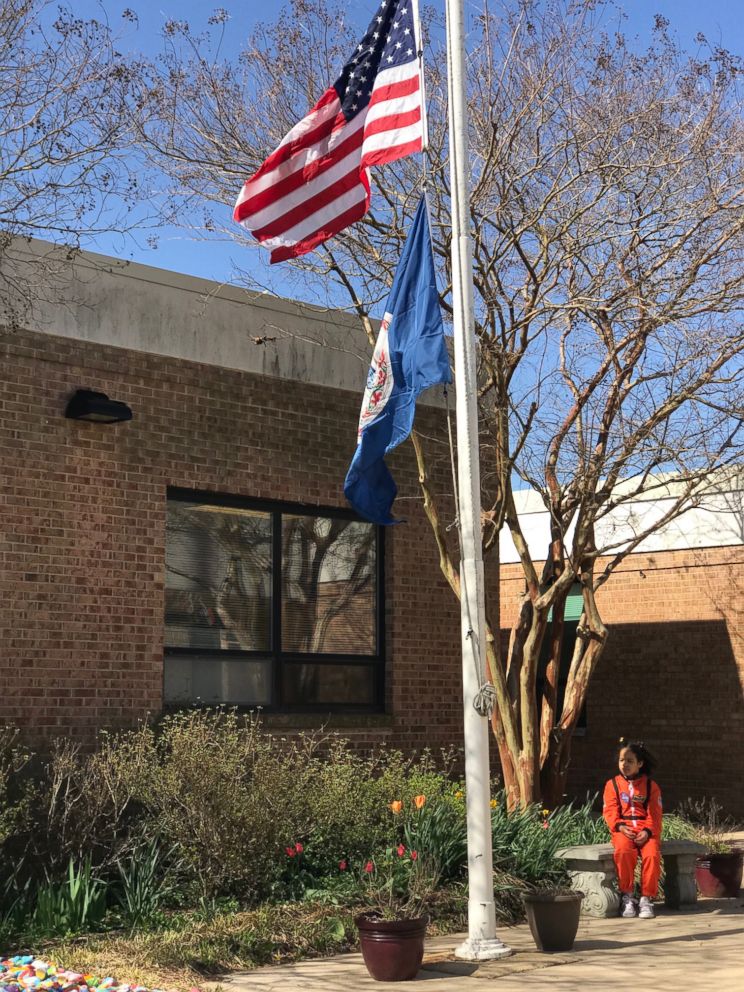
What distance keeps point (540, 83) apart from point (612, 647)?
10.2m

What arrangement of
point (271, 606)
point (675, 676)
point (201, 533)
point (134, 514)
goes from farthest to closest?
point (675, 676), point (271, 606), point (201, 533), point (134, 514)

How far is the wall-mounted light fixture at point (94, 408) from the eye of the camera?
12.0m

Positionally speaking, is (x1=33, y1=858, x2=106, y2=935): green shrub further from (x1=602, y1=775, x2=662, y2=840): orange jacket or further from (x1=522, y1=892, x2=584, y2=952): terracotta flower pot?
(x1=602, y1=775, x2=662, y2=840): orange jacket

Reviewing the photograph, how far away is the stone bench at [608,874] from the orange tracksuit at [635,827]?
13 centimetres

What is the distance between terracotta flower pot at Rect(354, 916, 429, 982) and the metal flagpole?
0.61m

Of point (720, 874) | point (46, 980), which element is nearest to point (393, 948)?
point (46, 980)

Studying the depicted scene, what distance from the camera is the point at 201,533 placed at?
13.2m

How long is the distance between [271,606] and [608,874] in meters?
4.51

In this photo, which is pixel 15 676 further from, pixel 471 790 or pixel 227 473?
pixel 471 790

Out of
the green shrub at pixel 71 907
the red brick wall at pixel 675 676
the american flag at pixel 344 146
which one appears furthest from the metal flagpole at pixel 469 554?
the red brick wall at pixel 675 676

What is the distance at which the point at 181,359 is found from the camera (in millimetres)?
13055

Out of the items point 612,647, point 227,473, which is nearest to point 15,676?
point 227,473

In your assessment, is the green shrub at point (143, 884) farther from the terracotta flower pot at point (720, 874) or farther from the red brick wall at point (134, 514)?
the terracotta flower pot at point (720, 874)

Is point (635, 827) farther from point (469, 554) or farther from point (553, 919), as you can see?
point (469, 554)
